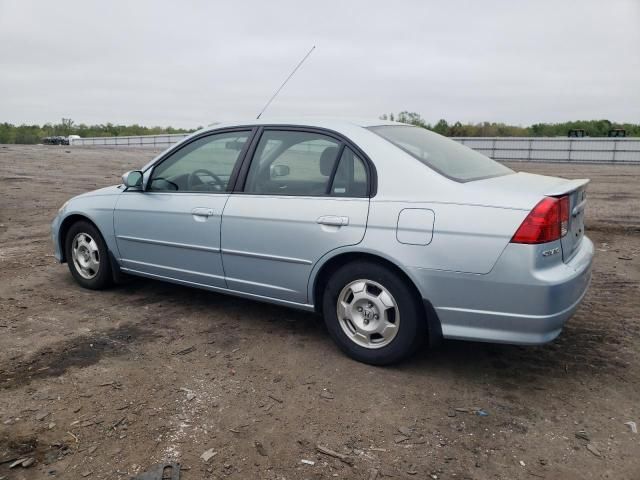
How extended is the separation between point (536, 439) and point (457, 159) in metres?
1.94

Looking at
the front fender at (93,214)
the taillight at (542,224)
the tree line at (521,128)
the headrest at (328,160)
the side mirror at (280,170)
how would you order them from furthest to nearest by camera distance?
1. the tree line at (521,128)
2. the front fender at (93,214)
3. the side mirror at (280,170)
4. the headrest at (328,160)
5. the taillight at (542,224)

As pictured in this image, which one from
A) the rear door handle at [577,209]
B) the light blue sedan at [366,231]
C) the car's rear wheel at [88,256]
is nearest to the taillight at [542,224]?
the light blue sedan at [366,231]

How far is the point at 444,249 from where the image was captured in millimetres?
3289

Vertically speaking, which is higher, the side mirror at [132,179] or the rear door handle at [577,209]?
the side mirror at [132,179]

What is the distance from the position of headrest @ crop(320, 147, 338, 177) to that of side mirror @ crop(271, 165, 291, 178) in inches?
11.8

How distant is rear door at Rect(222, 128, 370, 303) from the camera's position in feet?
12.2

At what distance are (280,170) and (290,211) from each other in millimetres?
407

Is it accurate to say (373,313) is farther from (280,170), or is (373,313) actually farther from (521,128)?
(521,128)

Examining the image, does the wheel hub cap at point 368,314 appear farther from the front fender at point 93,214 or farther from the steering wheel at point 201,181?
the front fender at point 93,214

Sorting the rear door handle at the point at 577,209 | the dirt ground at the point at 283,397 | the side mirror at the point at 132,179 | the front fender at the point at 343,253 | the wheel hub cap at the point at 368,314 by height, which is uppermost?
the side mirror at the point at 132,179

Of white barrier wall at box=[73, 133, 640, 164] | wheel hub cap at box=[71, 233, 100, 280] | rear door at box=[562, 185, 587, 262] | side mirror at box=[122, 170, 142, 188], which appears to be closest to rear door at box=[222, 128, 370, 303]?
side mirror at box=[122, 170, 142, 188]

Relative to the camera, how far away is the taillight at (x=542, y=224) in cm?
310

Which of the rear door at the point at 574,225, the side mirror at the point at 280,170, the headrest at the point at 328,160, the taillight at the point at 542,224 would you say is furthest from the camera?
the side mirror at the point at 280,170

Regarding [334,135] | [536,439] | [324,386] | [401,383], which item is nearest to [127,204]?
[334,135]
